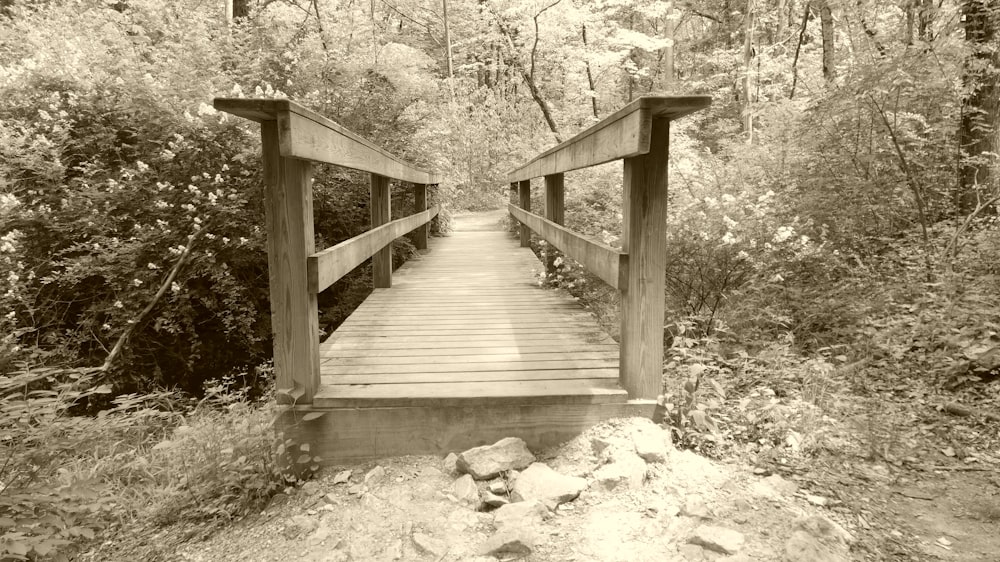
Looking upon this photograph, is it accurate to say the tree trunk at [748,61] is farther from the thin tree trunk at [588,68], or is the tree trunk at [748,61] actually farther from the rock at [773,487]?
the rock at [773,487]

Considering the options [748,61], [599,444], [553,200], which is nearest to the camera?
[599,444]

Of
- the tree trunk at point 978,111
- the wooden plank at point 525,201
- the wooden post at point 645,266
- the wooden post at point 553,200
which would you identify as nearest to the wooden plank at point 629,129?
the wooden post at point 645,266

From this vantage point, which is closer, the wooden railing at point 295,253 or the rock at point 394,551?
the rock at point 394,551

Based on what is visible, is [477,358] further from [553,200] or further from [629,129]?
[553,200]

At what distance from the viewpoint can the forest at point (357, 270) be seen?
287cm

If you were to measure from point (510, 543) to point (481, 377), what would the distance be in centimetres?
107

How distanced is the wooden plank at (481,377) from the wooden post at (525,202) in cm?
523

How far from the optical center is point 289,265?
2.57 metres

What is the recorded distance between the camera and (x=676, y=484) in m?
2.35

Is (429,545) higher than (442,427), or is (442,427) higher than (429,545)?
(442,427)

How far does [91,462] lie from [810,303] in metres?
5.74

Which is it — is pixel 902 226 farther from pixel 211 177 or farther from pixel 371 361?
pixel 211 177

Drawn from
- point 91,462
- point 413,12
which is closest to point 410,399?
point 91,462

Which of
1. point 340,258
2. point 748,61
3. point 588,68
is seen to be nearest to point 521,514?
point 340,258
